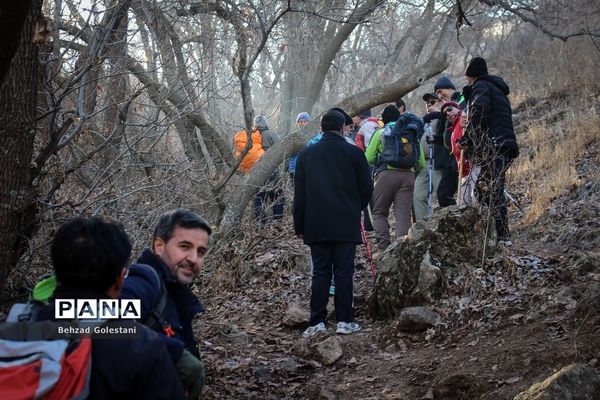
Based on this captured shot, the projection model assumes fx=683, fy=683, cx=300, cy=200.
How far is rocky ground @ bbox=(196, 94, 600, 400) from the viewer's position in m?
4.57

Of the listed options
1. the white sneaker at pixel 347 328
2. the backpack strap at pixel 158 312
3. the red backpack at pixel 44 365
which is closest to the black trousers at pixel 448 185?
→ the white sneaker at pixel 347 328

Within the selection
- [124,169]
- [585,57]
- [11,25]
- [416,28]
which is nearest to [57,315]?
[11,25]

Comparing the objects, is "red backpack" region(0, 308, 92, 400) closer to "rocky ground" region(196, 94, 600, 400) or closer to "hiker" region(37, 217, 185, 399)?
"hiker" region(37, 217, 185, 399)

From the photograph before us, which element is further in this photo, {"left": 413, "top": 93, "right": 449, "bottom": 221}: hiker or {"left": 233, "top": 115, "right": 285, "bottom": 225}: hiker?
{"left": 233, "top": 115, "right": 285, "bottom": 225}: hiker

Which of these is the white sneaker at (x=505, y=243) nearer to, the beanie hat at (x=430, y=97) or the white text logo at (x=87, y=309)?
the beanie hat at (x=430, y=97)

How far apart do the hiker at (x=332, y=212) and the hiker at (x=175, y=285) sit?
3108 millimetres

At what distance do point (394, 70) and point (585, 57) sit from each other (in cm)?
574

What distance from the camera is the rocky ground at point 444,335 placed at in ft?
15.0

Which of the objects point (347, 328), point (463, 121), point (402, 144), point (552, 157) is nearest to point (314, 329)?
point (347, 328)

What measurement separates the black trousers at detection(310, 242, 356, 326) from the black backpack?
181cm

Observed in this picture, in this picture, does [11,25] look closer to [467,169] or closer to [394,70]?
[467,169]

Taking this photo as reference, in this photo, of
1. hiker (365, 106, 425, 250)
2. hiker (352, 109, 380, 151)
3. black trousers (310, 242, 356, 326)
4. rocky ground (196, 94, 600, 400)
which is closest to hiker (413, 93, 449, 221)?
hiker (365, 106, 425, 250)

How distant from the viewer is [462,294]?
19.7 ft

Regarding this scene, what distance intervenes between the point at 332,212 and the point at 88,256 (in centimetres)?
398
